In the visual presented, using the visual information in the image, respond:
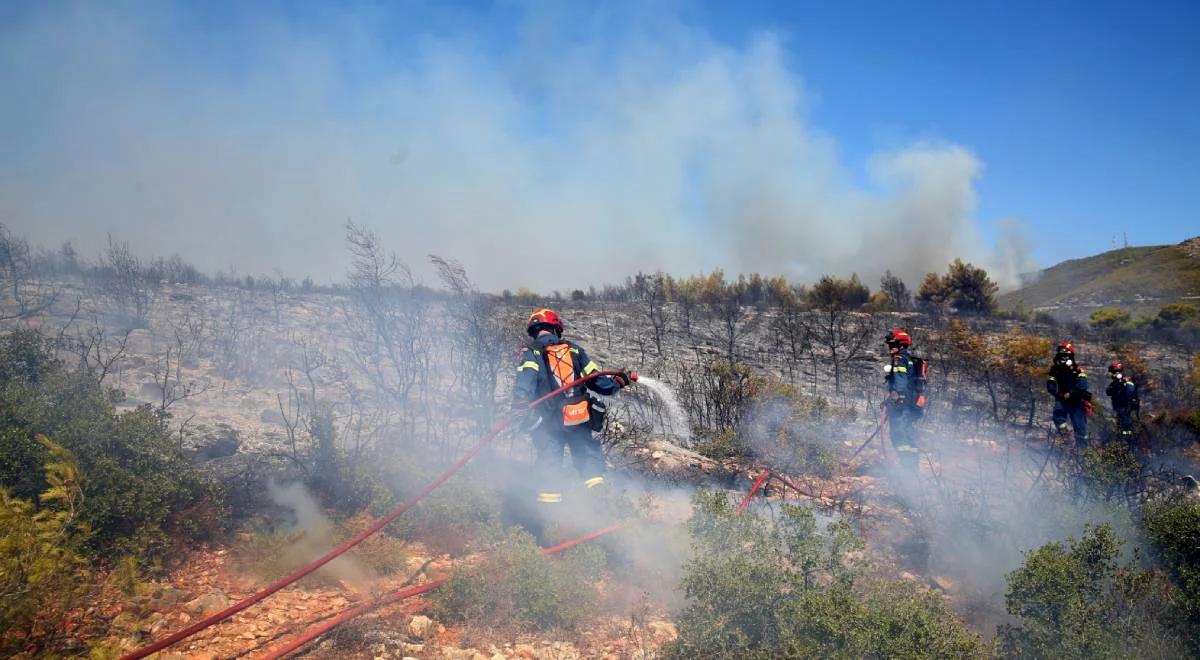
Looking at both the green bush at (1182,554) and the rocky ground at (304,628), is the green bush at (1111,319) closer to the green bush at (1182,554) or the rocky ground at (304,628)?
the green bush at (1182,554)

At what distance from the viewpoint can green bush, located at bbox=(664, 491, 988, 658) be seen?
2621mm

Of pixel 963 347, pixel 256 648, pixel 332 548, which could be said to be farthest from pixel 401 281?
pixel 963 347

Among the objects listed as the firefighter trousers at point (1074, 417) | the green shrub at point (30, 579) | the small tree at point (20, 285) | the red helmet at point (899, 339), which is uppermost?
the small tree at point (20, 285)

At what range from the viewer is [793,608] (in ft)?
9.56

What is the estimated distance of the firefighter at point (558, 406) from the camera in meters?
5.16

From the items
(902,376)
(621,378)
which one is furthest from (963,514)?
(621,378)

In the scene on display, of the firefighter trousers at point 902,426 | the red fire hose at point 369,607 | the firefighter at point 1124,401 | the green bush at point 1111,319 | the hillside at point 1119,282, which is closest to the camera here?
the red fire hose at point 369,607

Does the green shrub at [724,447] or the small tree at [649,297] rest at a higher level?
the small tree at [649,297]

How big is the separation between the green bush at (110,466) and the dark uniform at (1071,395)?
10.4m

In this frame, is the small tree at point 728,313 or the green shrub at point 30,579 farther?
the small tree at point 728,313

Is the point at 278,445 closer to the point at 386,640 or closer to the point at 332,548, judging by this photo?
the point at 332,548

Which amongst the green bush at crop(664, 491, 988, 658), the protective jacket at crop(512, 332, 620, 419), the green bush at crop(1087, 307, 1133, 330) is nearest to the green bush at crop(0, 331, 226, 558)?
the protective jacket at crop(512, 332, 620, 419)

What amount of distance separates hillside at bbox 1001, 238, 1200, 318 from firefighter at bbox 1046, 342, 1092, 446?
2665 centimetres

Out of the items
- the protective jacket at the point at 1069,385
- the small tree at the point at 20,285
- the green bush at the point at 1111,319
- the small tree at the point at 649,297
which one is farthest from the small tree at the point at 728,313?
the green bush at the point at 1111,319
